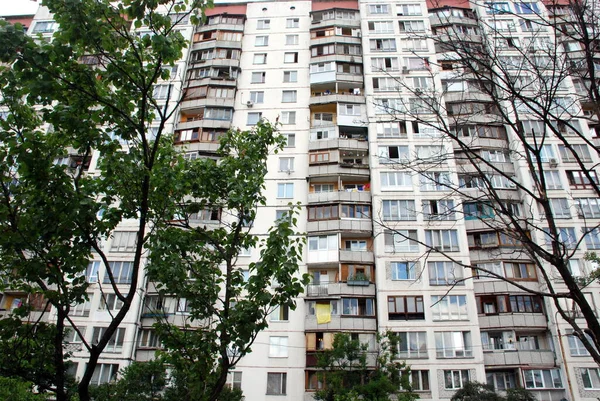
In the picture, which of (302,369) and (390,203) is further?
(390,203)

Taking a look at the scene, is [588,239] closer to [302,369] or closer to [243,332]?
[302,369]

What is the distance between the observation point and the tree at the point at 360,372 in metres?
24.0

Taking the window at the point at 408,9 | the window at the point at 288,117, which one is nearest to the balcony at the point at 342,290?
the window at the point at 288,117

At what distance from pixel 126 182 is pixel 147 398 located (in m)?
21.6

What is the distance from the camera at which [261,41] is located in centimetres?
4600

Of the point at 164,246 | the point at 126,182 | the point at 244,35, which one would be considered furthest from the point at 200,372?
the point at 244,35

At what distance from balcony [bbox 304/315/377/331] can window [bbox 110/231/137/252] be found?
1451 centimetres

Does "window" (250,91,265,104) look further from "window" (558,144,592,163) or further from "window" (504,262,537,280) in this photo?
"window" (558,144,592,163)

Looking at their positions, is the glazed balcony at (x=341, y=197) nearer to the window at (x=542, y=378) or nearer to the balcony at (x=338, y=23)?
the window at (x=542, y=378)

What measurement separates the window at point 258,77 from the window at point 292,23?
697 centimetres

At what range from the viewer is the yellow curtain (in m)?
31.2

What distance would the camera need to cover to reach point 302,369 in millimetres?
30219

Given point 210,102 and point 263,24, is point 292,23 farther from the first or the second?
point 210,102

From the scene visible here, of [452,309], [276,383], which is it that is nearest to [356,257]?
[452,309]
